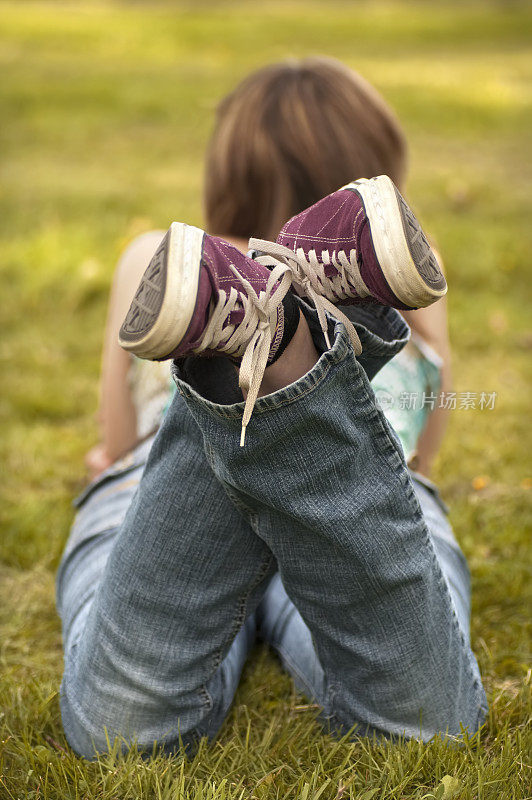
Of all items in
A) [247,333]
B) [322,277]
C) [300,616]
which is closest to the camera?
[247,333]

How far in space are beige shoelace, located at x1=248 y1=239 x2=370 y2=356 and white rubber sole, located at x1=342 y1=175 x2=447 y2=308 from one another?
6cm

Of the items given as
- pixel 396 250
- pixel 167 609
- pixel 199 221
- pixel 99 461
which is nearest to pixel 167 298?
pixel 396 250

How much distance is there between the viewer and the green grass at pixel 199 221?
1594 mm

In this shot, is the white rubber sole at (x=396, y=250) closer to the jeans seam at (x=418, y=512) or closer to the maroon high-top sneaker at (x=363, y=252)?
the maroon high-top sneaker at (x=363, y=252)

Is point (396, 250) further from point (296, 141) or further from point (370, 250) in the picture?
point (296, 141)

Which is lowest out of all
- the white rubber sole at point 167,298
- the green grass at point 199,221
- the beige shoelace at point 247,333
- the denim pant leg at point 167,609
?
the green grass at point 199,221

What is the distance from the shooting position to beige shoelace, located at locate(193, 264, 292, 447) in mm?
1214

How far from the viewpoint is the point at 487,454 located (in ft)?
10.9

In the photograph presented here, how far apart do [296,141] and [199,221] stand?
3.42 meters

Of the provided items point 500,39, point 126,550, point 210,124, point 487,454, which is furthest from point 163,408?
point 500,39

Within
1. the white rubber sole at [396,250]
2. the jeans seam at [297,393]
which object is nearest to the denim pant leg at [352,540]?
the jeans seam at [297,393]

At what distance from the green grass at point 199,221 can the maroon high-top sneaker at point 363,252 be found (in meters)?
0.83

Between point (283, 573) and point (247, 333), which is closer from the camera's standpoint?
point (247, 333)

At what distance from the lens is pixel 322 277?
135cm
